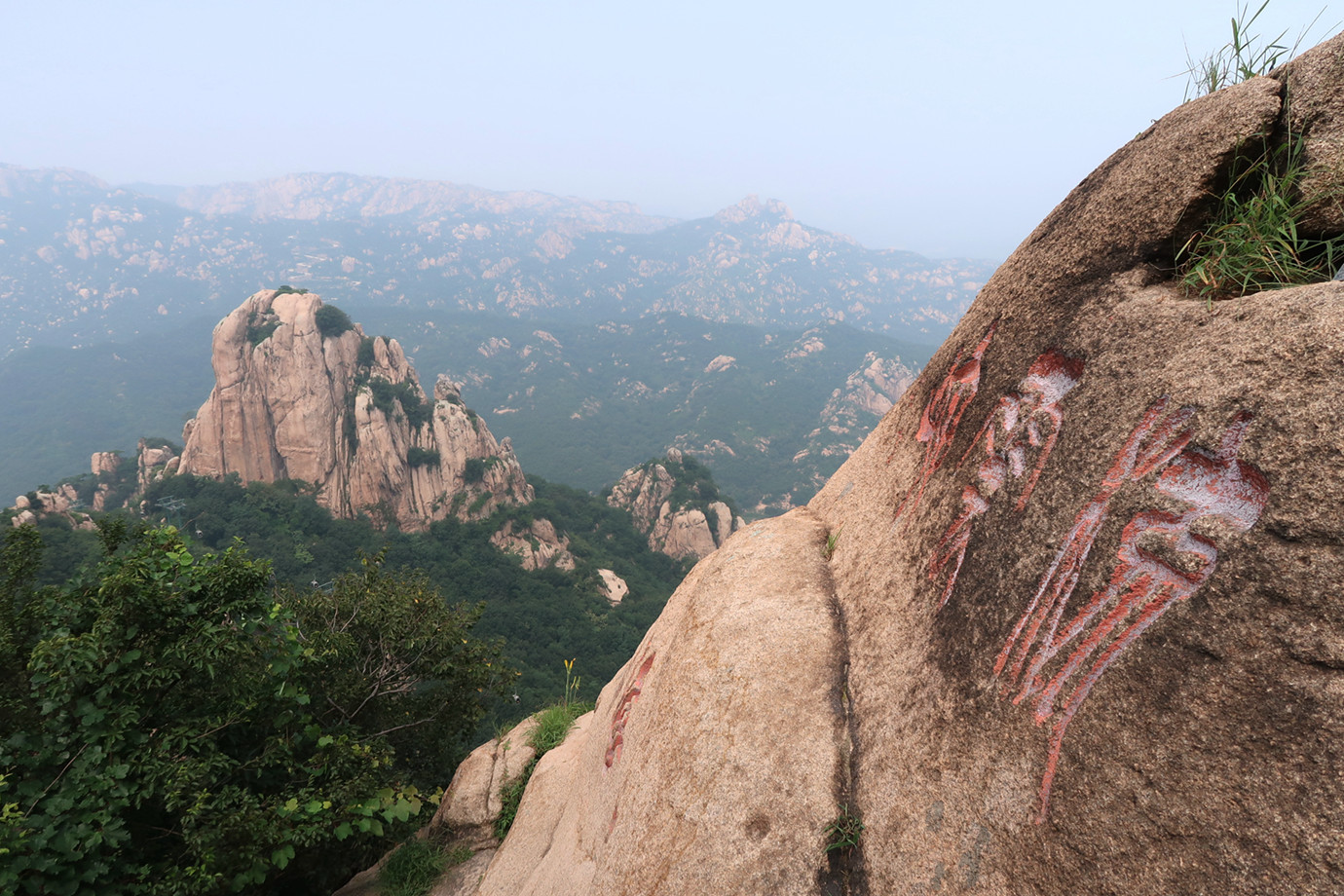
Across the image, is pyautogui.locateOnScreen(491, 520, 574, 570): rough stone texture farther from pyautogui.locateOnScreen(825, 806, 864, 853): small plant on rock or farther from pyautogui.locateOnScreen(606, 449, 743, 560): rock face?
pyautogui.locateOnScreen(825, 806, 864, 853): small plant on rock

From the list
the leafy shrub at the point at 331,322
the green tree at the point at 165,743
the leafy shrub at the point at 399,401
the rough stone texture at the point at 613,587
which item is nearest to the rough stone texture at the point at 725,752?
the green tree at the point at 165,743

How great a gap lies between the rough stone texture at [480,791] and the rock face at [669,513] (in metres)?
61.9

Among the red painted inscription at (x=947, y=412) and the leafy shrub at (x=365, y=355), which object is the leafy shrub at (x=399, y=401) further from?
the red painted inscription at (x=947, y=412)

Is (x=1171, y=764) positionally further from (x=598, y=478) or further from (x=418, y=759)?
(x=598, y=478)

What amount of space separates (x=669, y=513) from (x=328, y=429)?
42530 mm

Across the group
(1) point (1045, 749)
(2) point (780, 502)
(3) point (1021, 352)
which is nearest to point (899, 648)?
(1) point (1045, 749)

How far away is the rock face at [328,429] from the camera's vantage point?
217 ft

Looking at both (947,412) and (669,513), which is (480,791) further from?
(669,513)

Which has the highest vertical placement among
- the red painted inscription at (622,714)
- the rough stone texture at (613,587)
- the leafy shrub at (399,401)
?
the red painted inscription at (622,714)

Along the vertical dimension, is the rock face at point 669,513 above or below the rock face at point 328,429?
below

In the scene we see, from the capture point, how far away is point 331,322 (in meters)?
71.8

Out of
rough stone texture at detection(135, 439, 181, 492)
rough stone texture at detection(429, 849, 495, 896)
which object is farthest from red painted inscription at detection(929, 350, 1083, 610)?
rough stone texture at detection(135, 439, 181, 492)

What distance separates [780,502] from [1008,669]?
13152 cm

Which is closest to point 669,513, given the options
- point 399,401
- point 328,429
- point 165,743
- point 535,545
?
point 535,545
